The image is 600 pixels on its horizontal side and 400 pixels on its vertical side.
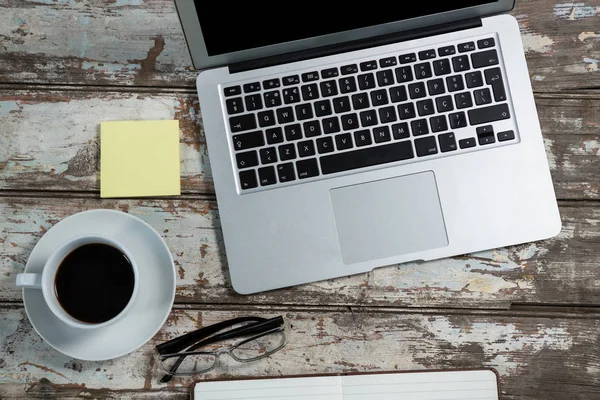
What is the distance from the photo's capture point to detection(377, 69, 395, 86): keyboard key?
76 cm

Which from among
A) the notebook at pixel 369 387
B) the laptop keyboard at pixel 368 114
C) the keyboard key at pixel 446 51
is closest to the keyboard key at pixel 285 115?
the laptop keyboard at pixel 368 114

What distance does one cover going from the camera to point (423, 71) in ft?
2.47

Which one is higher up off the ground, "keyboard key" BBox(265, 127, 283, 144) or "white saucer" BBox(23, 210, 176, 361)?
"keyboard key" BBox(265, 127, 283, 144)

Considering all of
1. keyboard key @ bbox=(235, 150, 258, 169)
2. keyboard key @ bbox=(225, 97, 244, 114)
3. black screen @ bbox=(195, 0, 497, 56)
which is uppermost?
black screen @ bbox=(195, 0, 497, 56)

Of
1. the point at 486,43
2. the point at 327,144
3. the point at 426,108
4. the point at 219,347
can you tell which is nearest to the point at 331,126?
the point at 327,144

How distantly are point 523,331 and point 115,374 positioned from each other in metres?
0.55

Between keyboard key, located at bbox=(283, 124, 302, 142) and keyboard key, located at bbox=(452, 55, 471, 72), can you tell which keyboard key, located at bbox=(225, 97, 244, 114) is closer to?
keyboard key, located at bbox=(283, 124, 302, 142)

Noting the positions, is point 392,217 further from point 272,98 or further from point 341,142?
point 272,98

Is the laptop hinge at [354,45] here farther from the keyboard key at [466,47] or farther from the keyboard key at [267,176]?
the keyboard key at [267,176]

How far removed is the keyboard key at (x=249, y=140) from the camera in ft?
2.47

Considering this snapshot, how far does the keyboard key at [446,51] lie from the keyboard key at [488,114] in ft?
0.27

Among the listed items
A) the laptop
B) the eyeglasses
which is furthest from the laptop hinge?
the eyeglasses

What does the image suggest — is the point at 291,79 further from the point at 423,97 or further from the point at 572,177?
the point at 572,177

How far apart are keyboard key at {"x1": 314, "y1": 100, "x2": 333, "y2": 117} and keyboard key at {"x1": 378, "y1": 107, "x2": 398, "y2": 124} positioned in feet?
0.22
